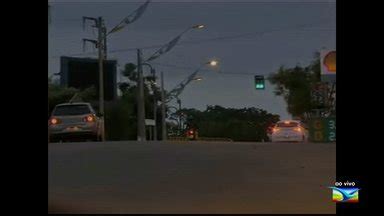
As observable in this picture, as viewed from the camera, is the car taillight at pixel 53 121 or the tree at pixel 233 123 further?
the tree at pixel 233 123

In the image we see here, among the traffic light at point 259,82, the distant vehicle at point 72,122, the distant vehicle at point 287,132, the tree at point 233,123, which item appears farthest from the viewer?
the tree at point 233,123

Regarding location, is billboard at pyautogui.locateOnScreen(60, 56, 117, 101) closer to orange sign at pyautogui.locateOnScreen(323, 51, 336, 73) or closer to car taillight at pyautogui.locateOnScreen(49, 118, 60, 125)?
orange sign at pyautogui.locateOnScreen(323, 51, 336, 73)

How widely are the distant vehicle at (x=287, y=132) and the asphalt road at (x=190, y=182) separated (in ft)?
38.0

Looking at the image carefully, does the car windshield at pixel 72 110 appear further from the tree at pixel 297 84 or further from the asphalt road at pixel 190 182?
the tree at pixel 297 84

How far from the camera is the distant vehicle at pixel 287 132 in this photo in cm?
3122

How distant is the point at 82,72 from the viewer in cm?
5766

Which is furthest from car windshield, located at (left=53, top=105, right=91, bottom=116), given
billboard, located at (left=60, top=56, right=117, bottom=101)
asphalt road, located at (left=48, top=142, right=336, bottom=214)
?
billboard, located at (left=60, top=56, right=117, bottom=101)

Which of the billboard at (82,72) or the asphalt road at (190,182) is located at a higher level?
the billboard at (82,72)

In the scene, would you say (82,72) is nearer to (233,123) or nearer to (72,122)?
(233,123)

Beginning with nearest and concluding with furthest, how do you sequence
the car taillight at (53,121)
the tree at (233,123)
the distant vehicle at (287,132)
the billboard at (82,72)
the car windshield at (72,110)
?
the car taillight at (53,121)
the car windshield at (72,110)
the distant vehicle at (287,132)
the tree at (233,123)
the billboard at (82,72)

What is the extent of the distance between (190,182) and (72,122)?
1160cm
